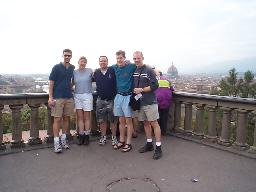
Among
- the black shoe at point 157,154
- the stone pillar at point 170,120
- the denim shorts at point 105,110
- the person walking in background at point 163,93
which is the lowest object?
the black shoe at point 157,154

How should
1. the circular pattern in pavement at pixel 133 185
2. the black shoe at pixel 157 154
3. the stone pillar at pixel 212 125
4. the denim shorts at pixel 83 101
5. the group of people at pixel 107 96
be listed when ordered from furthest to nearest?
the stone pillar at pixel 212 125, the denim shorts at pixel 83 101, the group of people at pixel 107 96, the black shoe at pixel 157 154, the circular pattern in pavement at pixel 133 185

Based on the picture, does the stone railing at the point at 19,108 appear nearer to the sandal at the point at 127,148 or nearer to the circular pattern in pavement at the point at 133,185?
the sandal at the point at 127,148

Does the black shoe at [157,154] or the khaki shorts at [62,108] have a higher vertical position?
the khaki shorts at [62,108]

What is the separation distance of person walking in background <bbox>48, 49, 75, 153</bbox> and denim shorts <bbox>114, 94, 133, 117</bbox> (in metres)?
1.03

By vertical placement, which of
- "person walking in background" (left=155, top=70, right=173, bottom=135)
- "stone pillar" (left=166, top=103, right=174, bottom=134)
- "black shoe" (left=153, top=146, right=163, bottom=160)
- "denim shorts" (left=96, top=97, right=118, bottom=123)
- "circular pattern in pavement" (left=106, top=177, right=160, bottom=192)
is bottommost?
"circular pattern in pavement" (left=106, top=177, right=160, bottom=192)

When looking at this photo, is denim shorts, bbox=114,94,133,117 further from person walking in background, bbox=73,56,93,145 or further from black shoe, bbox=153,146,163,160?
black shoe, bbox=153,146,163,160

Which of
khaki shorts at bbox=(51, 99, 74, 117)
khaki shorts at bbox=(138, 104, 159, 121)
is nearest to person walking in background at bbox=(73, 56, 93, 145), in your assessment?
khaki shorts at bbox=(51, 99, 74, 117)

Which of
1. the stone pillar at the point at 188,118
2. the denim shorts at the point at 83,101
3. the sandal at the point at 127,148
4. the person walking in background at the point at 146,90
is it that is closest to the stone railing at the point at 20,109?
the denim shorts at the point at 83,101

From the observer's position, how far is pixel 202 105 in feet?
23.7

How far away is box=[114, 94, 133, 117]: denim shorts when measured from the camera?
Answer: 6.48 metres

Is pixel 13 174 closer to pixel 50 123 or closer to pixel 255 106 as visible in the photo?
pixel 50 123

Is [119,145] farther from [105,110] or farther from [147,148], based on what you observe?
[105,110]

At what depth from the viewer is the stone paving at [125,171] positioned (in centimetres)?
471

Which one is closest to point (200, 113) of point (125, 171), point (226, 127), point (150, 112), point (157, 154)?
point (226, 127)
